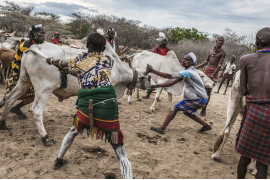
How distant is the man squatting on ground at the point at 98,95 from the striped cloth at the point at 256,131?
4.26ft

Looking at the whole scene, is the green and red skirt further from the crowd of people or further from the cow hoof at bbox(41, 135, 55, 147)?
the cow hoof at bbox(41, 135, 55, 147)

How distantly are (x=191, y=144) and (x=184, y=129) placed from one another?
0.89 meters

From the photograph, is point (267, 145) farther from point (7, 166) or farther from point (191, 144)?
point (7, 166)

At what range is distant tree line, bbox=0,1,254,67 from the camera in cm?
1739

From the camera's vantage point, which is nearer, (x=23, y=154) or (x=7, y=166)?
(x=7, y=166)

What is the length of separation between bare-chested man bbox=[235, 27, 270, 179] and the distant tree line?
14.5 metres

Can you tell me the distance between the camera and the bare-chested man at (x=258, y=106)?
237 centimetres

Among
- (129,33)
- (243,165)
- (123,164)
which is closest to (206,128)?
(243,165)

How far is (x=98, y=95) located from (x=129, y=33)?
17.5 m

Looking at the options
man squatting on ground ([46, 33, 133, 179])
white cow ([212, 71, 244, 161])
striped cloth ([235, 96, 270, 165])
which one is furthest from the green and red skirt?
white cow ([212, 71, 244, 161])

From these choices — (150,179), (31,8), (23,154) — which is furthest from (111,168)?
(31,8)

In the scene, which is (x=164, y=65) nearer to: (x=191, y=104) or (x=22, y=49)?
(x=191, y=104)

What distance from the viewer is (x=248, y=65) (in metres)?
2.48

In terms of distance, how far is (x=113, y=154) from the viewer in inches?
143
